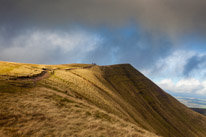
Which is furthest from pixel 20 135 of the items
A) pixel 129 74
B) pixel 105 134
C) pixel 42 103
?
pixel 129 74

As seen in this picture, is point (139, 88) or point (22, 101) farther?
point (139, 88)

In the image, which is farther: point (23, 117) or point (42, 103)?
point (42, 103)

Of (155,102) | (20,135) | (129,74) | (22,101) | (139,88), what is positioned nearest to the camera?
(20,135)

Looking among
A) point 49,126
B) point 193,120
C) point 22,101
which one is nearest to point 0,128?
point 49,126

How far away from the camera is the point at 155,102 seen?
11375 centimetres

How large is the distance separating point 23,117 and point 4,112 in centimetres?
283

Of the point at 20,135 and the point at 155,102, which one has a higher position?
the point at 20,135

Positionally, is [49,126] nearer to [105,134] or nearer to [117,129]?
[105,134]

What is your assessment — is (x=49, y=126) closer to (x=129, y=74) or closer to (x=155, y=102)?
(x=155, y=102)

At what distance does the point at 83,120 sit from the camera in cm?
2122

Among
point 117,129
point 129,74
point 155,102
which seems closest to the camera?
point 117,129

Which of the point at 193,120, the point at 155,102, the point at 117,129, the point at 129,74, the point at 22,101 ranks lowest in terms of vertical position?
the point at 193,120

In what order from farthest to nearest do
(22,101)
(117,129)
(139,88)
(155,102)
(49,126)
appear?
(139,88), (155,102), (22,101), (117,129), (49,126)

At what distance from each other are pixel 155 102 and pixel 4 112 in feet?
386
